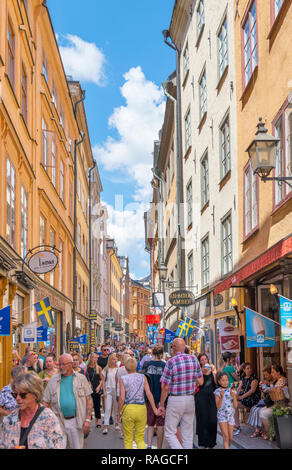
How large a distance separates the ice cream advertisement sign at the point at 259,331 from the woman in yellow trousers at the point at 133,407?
11.6ft

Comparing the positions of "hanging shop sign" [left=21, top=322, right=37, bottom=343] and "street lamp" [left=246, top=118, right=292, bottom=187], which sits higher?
"street lamp" [left=246, top=118, right=292, bottom=187]

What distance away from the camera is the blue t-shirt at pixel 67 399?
794cm

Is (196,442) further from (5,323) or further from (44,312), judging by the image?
(44,312)

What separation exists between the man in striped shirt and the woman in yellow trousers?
0.34 m

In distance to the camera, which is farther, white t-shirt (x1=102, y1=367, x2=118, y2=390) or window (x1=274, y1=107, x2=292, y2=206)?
white t-shirt (x1=102, y1=367, x2=118, y2=390)

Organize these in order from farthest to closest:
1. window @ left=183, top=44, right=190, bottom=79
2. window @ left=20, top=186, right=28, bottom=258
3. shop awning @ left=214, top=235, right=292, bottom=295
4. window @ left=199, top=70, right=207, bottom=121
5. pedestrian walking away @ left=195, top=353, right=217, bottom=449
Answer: window @ left=183, top=44, right=190, bottom=79 < window @ left=199, top=70, right=207, bottom=121 < window @ left=20, top=186, right=28, bottom=258 < pedestrian walking away @ left=195, top=353, right=217, bottom=449 < shop awning @ left=214, top=235, right=292, bottom=295

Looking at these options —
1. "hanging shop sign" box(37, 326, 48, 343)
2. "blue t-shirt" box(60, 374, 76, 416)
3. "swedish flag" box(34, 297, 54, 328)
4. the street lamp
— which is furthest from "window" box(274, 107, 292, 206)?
"hanging shop sign" box(37, 326, 48, 343)

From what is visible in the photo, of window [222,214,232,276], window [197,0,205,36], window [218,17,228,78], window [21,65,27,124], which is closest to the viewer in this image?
window [222,214,232,276]

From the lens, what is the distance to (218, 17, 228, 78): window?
19.3 meters

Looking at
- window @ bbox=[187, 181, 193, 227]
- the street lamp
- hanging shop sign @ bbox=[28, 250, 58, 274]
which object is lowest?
hanging shop sign @ bbox=[28, 250, 58, 274]

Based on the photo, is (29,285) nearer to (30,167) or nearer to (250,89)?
(30,167)

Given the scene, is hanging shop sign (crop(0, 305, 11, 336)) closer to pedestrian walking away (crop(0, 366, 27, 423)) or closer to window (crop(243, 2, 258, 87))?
pedestrian walking away (crop(0, 366, 27, 423))

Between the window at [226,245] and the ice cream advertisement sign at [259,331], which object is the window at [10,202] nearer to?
the window at [226,245]
